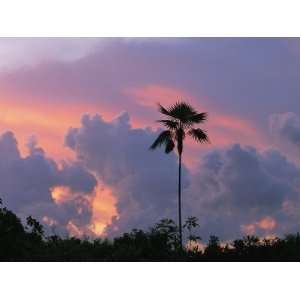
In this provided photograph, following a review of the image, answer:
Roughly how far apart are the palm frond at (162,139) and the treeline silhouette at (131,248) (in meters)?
4.32

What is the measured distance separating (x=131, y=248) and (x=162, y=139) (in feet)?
24.6

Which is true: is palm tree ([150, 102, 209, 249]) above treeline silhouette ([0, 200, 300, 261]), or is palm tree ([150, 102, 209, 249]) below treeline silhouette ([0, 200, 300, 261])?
above

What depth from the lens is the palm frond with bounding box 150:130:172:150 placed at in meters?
38.6

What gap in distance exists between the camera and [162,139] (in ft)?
128

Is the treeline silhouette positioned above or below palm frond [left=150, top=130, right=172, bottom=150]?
below

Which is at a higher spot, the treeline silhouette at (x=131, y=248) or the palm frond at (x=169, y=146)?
the palm frond at (x=169, y=146)

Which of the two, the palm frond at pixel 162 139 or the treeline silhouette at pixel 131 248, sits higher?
the palm frond at pixel 162 139

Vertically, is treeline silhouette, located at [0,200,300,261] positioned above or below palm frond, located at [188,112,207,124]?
below

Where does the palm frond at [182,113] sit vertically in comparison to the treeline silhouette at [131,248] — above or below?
above

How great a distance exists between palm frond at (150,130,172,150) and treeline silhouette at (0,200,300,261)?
4.32 m

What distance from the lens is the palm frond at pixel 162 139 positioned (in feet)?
127

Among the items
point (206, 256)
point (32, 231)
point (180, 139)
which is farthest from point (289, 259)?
point (32, 231)

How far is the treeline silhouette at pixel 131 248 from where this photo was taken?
33656 mm
